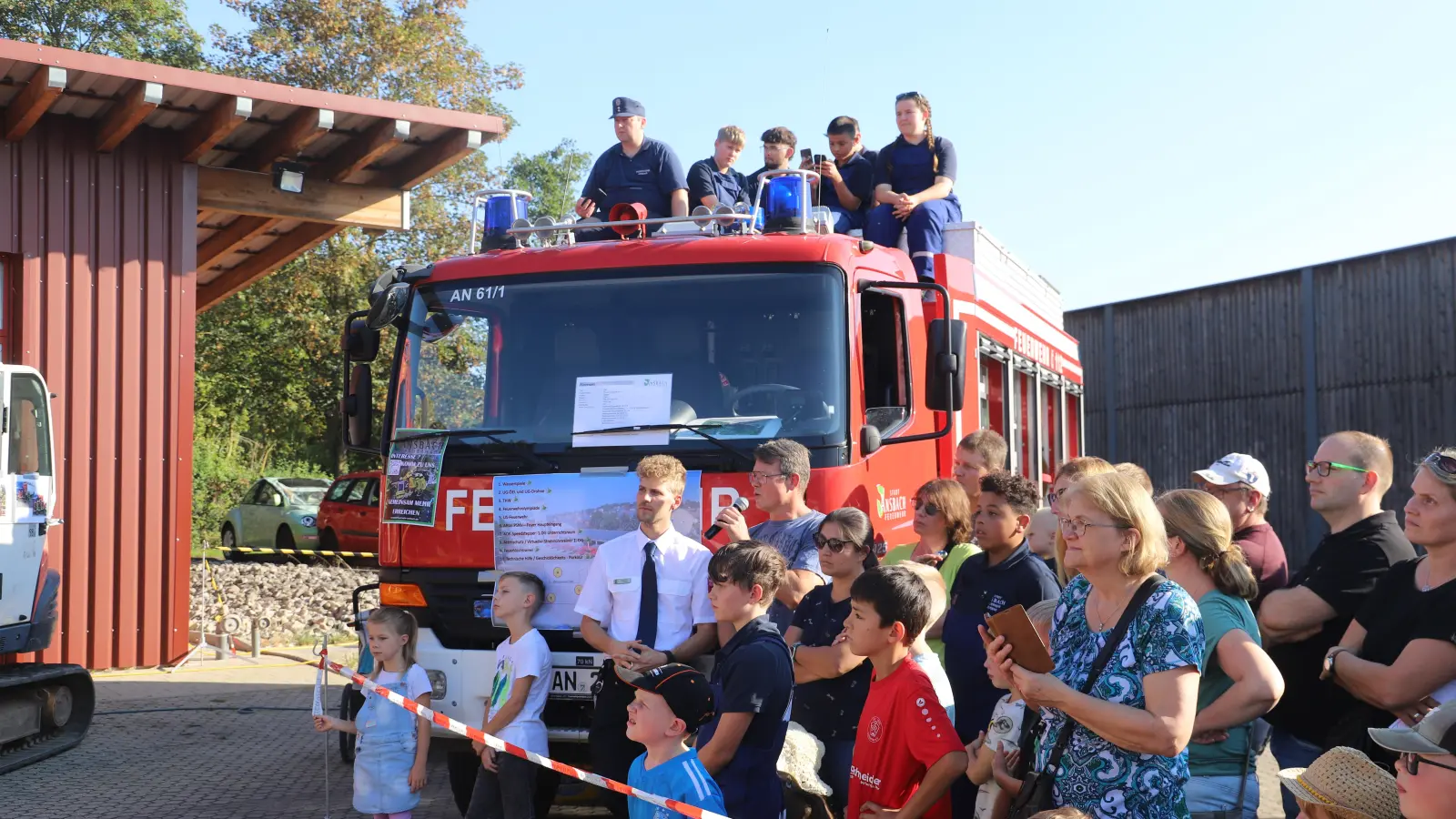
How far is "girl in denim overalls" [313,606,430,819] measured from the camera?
20.1ft

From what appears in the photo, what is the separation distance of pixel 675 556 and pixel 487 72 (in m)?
29.1

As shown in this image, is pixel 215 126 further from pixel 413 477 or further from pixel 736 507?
pixel 736 507

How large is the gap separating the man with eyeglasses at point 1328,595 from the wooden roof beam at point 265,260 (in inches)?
461

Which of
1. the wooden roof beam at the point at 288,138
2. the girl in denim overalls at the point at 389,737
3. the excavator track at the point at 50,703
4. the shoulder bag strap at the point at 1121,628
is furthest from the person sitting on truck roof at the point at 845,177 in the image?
the excavator track at the point at 50,703

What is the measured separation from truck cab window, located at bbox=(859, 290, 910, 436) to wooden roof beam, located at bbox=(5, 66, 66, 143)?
7660 millimetres

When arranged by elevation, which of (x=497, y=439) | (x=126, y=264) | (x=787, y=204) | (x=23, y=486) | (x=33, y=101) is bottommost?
(x=23, y=486)

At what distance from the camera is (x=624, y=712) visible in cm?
570

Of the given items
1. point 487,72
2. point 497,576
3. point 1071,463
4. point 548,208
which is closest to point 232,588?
point 497,576

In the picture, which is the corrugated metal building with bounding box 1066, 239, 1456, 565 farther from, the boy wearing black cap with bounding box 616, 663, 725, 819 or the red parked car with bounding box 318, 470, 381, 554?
the boy wearing black cap with bounding box 616, 663, 725, 819

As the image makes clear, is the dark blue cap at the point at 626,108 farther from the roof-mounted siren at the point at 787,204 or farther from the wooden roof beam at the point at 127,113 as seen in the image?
the wooden roof beam at the point at 127,113

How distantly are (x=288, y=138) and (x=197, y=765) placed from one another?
20.5 ft

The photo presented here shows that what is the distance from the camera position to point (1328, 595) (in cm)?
461

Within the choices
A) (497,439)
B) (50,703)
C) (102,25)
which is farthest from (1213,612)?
(102,25)

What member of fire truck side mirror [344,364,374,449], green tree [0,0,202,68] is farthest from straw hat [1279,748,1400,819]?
green tree [0,0,202,68]
